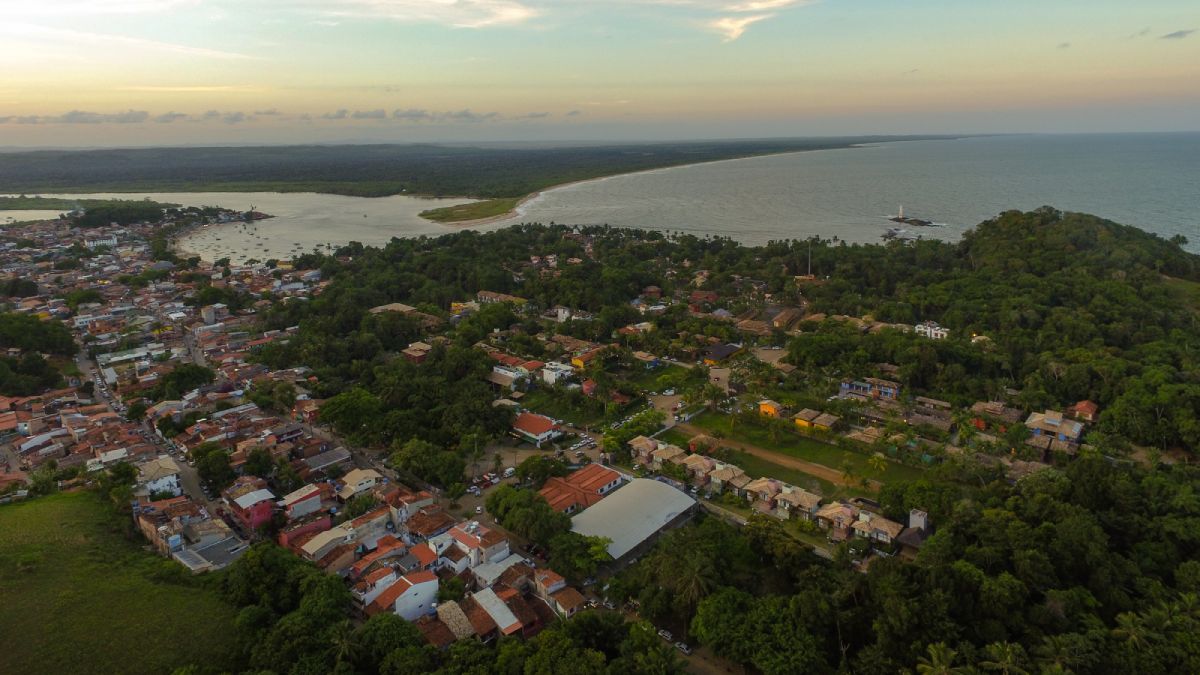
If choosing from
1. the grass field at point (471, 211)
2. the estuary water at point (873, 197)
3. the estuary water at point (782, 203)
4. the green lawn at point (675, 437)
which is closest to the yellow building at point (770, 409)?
the green lawn at point (675, 437)

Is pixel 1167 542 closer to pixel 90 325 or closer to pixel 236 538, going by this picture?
pixel 236 538

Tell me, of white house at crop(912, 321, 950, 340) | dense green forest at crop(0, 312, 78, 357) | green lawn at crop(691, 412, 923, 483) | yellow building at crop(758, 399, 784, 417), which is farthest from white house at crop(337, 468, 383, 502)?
white house at crop(912, 321, 950, 340)

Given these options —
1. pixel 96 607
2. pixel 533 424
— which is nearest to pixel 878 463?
pixel 533 424

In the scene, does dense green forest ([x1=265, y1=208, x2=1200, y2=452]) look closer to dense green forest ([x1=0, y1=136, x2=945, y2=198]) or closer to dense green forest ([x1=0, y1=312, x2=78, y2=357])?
dense green forest ([x1=0, y1=312, x2=78, y2=357])

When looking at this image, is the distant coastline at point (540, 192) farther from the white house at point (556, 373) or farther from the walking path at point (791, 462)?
the walking path at point (791, 462)

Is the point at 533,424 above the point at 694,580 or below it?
below

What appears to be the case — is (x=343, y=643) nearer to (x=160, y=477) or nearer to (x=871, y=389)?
(x=160, y=477)

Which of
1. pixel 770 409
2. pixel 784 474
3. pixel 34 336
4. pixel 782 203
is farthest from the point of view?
pixel 782 203
